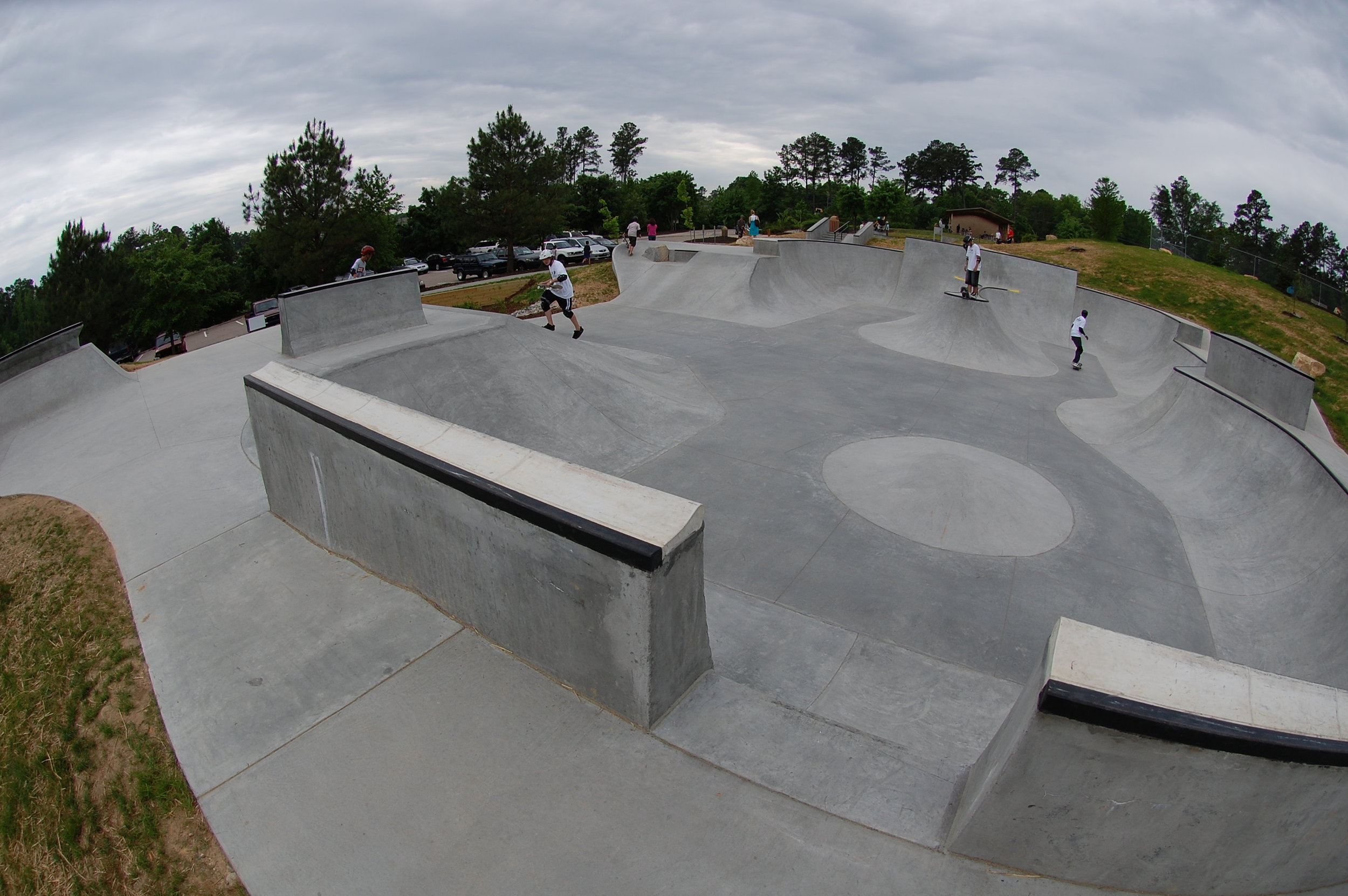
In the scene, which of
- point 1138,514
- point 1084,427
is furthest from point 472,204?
point 1138,514

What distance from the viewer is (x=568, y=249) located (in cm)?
4006

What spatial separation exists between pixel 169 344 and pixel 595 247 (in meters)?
25.3

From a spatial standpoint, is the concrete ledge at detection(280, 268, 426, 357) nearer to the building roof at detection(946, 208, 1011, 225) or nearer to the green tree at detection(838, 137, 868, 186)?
the building roof at detection(946, 208, 1011, 225)

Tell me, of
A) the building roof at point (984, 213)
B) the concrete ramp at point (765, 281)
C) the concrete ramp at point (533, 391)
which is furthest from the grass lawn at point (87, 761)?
the building roof at point (984, 213)

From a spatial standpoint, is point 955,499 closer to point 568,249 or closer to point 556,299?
point 556,299

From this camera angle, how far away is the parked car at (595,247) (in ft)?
127

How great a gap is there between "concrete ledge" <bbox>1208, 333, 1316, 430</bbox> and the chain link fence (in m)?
27.4

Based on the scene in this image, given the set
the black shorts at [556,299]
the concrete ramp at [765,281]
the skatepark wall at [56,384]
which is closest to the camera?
the skatepark wall at [56,384]

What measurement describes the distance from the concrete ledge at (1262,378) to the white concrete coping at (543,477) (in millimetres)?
9903

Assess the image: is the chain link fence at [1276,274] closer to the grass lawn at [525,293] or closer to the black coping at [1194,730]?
the grass lawn at [525,293]

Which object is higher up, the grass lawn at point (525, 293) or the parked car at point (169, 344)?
the grass lawn at point (525, 293)

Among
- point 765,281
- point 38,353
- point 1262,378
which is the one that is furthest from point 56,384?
point 1262,378

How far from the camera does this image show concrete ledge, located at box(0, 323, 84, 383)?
1072 centimetres

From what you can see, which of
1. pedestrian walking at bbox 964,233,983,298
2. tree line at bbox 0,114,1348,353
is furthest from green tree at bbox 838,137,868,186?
pedestrian walking at bbox 964,233,983,298
